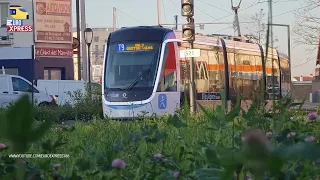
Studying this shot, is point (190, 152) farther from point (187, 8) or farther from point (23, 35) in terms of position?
point (23, 35)

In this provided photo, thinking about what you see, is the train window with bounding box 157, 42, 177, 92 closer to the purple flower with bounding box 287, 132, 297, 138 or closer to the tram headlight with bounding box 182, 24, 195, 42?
the tram headlight with bounding box 182, 24, 195, 42

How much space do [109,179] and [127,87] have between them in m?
17.2

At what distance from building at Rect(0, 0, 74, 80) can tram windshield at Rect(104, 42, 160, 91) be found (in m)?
24.6

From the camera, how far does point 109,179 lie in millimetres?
1837

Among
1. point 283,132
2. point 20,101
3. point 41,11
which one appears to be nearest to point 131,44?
point 283,132

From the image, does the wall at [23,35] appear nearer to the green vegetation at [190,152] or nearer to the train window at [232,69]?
the train window at [232,69]

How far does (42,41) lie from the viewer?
45.2 m

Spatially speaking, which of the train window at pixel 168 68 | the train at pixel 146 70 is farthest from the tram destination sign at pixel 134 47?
the train window at pixel 168 68

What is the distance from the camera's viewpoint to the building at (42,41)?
44.2 m

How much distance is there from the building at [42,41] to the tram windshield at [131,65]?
24.6 meters

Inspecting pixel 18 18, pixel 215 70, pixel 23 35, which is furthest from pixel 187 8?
pixel 23 35

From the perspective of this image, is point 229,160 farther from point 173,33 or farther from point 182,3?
point 173,33

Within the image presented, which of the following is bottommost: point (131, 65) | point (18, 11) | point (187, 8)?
point (131, 65)

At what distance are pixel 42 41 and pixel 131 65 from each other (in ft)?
90.1
